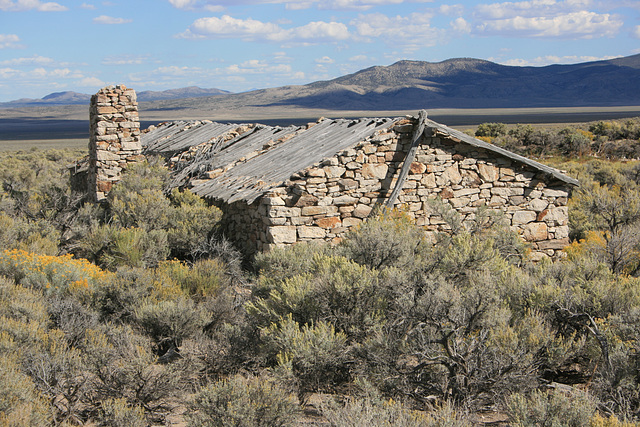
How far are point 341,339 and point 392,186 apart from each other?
15.8 ft

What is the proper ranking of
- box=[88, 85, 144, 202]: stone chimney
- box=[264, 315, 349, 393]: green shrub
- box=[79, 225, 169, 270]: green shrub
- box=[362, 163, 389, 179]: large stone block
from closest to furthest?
box=[264, 315, 349, 393]: green shrub
box=[79, 225, 169, 270]: green shrub
box=[362, 163, 389, 179]: large stone block
box=[88, 85, 144, 202]: stone chimney

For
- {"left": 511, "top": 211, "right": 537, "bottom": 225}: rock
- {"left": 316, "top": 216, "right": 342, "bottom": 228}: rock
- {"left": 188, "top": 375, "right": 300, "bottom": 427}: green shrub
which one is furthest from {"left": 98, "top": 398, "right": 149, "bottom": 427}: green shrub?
{"left": 511, "top": 211, "right": 537, "bottom": 225}: rock

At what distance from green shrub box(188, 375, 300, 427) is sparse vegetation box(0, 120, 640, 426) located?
0.04 feet

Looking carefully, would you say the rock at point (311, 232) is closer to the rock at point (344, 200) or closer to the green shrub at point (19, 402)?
the rock at point (344, 200)

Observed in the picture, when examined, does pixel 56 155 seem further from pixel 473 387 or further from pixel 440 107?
pixel 440 107

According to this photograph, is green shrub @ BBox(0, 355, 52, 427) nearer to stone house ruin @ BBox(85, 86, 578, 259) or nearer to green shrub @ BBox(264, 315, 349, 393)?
green shrub @ BBox(264, 315, 349, 393)

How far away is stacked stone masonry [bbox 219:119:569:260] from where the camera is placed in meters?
8.84

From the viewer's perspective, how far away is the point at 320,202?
8.95m

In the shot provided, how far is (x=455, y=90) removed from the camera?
555 feet

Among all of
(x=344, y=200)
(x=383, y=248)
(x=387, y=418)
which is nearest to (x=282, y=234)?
(x=344, y=200)

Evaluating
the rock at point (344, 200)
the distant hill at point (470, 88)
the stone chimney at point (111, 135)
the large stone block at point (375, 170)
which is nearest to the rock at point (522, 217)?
the large stone block at point (375, 170)

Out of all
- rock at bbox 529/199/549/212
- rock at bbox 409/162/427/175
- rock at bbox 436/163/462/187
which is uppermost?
rock at bbox 409/162/427/175

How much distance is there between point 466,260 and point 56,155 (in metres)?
31.7

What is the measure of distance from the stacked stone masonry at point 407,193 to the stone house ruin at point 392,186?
0.05 ft
